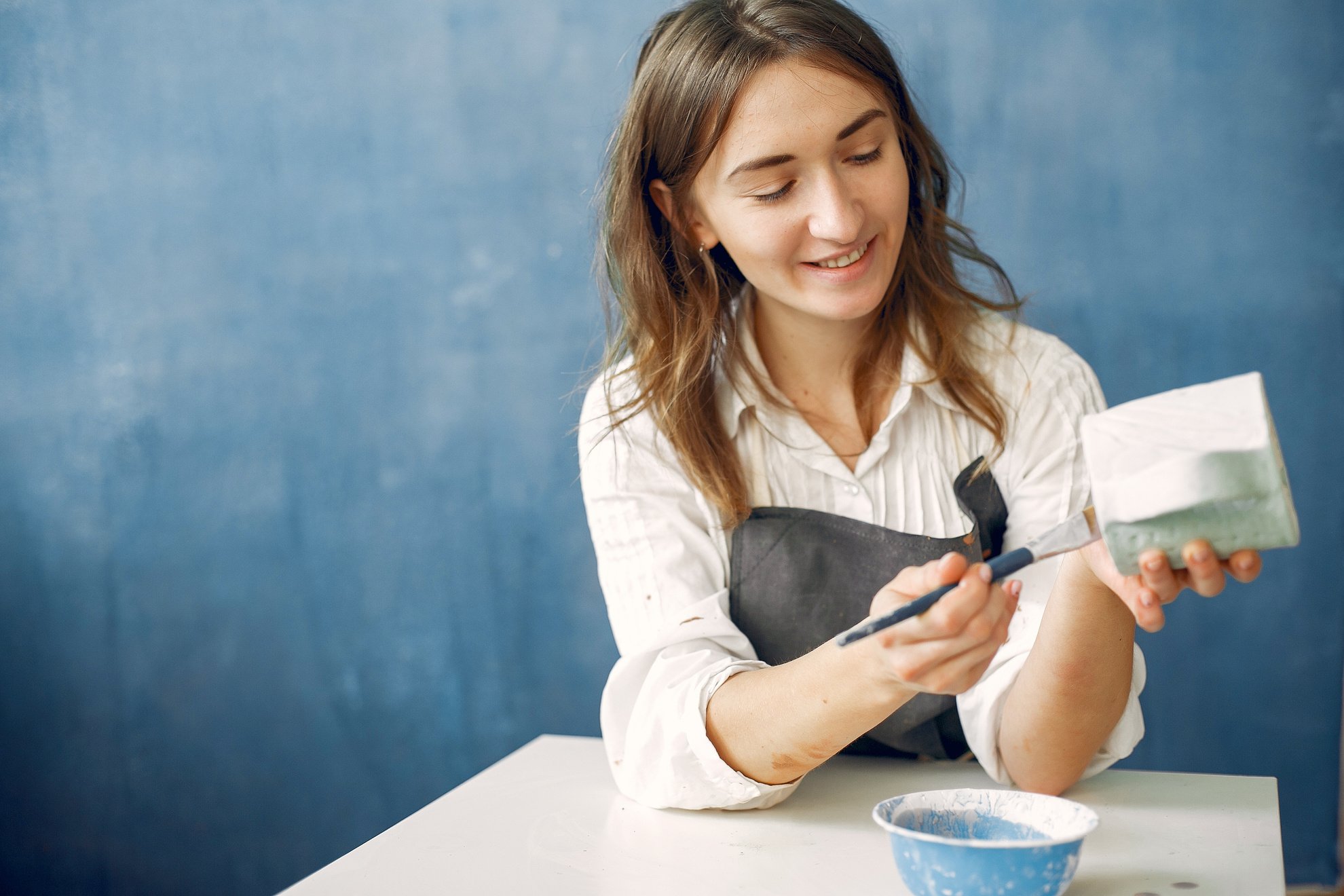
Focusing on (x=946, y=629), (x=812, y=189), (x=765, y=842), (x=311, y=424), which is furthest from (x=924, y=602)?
(x=311, y=424)

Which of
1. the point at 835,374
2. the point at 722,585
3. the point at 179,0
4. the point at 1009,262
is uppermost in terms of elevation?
the point at 179,0

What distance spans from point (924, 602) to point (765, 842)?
1.02 feet

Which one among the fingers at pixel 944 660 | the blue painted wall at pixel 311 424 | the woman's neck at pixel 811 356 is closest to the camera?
the fingers at pixel 944 660

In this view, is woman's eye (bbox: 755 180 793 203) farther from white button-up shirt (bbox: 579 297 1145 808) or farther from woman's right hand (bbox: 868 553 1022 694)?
woman's right hand (bbox: 868 553 1022 694)

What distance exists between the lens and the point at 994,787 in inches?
44.8

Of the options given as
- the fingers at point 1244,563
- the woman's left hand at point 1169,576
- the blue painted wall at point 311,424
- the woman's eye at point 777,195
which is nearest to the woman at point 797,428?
the woman's eye at point 777,195

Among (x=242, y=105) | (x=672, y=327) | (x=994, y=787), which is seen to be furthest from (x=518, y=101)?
(x=994, y=787)

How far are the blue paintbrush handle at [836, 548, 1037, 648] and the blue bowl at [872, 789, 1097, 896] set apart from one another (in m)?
0.14

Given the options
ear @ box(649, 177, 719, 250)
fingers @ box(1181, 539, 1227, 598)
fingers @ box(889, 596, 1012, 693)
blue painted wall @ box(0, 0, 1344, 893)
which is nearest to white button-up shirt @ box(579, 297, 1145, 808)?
ear @ box(649, 177, 719, 250)

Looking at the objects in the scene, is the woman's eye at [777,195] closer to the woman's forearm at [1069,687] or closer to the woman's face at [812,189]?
the woman's face at [812,189]

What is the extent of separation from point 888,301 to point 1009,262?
634mm

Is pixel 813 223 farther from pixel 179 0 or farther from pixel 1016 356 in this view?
pixel 179 0

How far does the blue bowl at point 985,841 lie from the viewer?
2.53 ft

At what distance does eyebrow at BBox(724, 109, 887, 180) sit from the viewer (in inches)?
46.3
